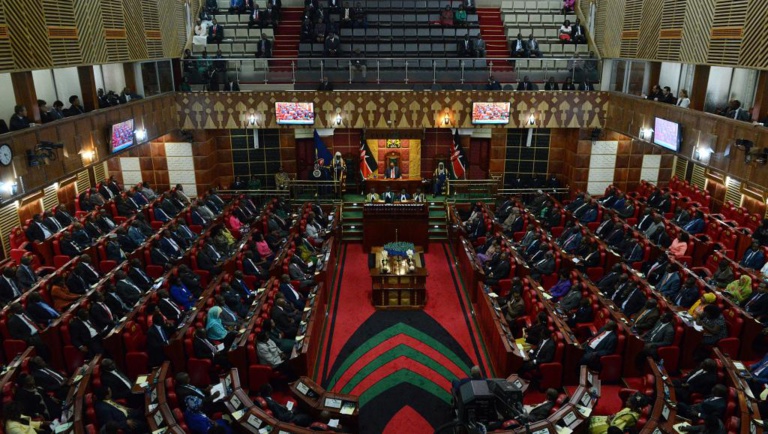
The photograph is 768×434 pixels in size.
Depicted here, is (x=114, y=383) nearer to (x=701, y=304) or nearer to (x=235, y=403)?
(x=235, y=403)

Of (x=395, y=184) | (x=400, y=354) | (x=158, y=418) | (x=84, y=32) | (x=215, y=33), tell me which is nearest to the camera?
(x=158, y=418)

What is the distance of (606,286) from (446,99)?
8.52 meters

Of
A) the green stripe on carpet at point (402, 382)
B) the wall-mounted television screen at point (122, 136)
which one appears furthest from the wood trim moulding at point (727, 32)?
the wall-mounted television screen at point (122, 136)

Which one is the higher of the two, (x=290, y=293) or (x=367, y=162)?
(x=367, y=162)

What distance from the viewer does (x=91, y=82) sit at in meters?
13.2

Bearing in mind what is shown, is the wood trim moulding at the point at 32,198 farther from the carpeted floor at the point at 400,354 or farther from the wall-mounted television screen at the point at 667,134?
the wall-mounted television screen at the point at 667,134

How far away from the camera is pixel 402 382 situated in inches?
383

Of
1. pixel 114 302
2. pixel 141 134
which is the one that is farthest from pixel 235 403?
pixel 141 134

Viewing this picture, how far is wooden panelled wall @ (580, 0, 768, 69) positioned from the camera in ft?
35.9

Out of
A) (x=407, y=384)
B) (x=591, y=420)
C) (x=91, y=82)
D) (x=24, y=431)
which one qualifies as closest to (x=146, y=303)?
(x=24, y=431)

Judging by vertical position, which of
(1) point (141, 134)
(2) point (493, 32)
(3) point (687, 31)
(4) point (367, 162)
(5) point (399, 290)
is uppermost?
(2) point (493, 32)

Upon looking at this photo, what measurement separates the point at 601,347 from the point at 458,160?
1078 centimetres

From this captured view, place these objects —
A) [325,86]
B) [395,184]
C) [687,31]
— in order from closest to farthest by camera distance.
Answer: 1. [687,31]
2. [325,86]
3. [395,184]

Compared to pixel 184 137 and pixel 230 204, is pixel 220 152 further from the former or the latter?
pixel 230 204
